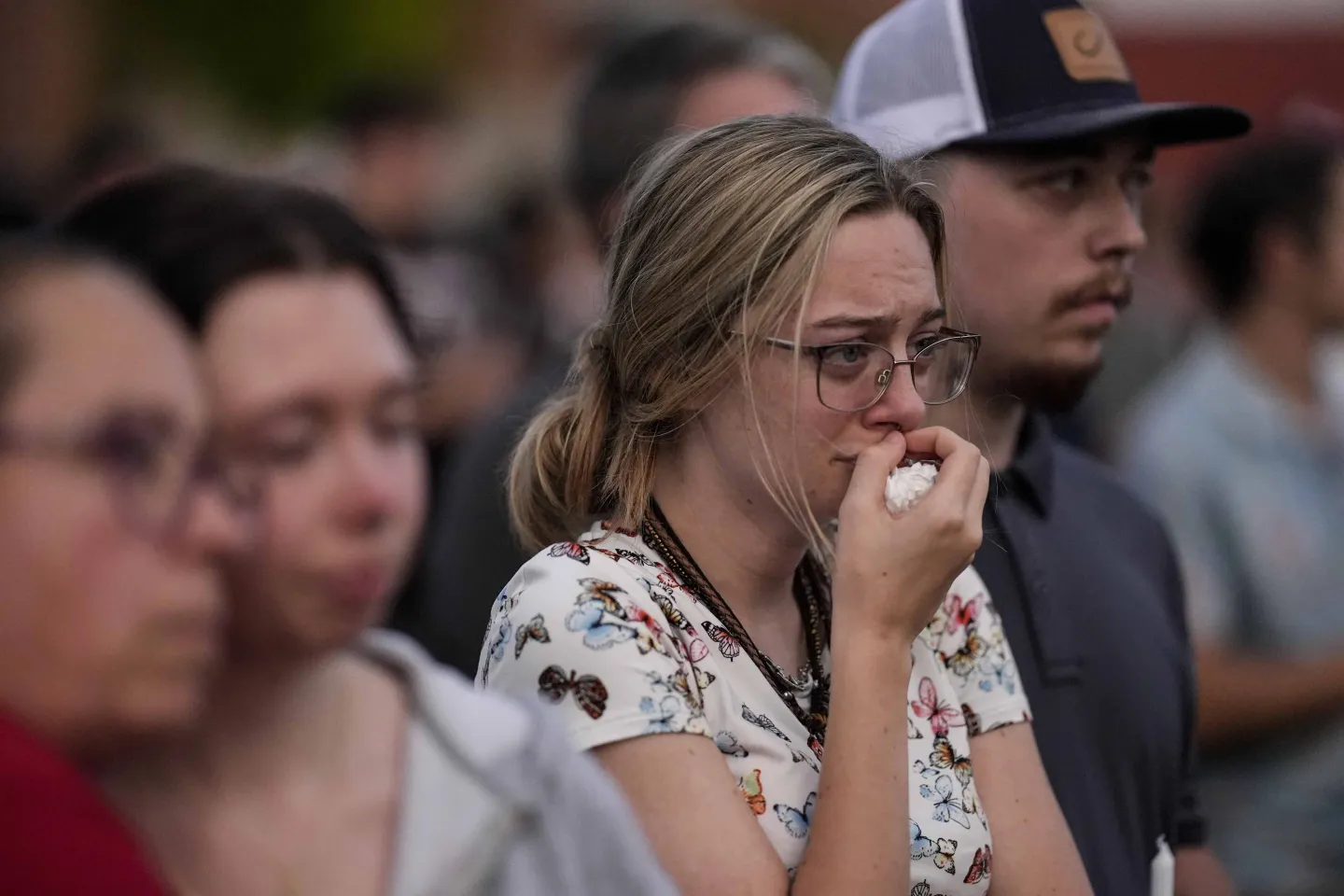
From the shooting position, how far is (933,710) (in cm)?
203

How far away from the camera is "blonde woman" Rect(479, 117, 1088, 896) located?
175 centimetres

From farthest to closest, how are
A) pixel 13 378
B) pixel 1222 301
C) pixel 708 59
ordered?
pixel 1222 301 → pixel 708 59 → pixel 13 378

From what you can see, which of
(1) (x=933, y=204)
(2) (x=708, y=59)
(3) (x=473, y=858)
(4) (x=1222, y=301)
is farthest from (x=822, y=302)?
(4) (x=1222, y=301)

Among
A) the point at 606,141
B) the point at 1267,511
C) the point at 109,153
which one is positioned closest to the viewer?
the point at 606,141

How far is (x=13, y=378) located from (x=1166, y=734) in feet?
6.22

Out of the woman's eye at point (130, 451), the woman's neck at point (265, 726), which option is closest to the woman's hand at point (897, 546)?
the woman's neck at point (265, 726)

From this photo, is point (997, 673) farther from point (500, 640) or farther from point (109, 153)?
point (109, 153)

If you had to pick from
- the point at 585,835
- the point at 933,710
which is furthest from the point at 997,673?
the point at 585,835

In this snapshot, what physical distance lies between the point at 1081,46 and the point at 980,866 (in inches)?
58.6

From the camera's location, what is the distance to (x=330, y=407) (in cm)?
132

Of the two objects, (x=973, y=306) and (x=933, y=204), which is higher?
(x=933, y=204)

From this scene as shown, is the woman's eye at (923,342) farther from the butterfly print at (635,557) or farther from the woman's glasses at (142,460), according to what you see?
the woman's glasses at (142,460)

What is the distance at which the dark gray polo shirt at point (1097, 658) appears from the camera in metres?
2.35

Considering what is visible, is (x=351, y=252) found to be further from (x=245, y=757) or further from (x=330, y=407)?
(x=245, y=757)
